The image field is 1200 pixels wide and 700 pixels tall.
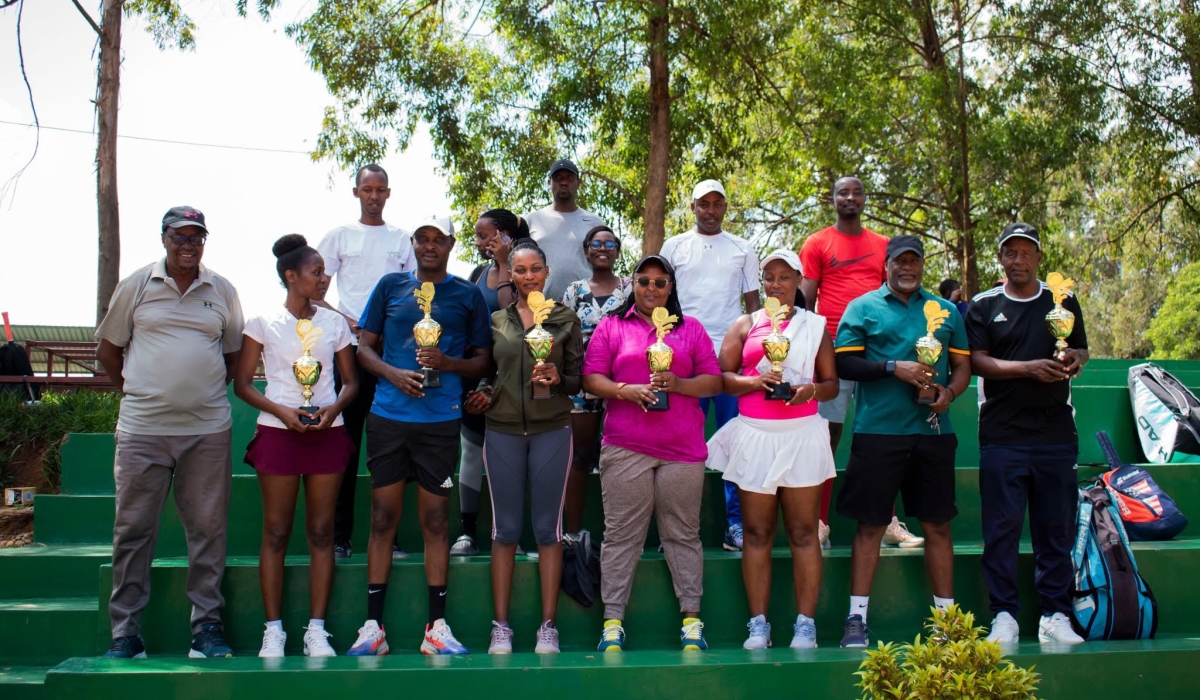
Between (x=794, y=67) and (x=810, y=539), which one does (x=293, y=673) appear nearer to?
(x=810, y=539)

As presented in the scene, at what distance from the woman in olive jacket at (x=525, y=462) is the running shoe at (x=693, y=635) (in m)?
0.62

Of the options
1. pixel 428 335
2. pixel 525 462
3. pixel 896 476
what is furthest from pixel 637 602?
pixel 428 335

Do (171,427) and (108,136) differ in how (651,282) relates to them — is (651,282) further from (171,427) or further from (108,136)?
(108,136)

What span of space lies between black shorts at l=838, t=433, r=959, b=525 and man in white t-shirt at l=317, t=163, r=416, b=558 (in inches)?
99.1

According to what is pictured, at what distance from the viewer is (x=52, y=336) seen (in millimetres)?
20703

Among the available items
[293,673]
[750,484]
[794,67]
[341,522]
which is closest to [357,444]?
[341,522]

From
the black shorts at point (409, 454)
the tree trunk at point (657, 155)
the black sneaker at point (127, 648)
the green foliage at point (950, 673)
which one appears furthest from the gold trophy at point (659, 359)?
the tree trunk at point (657, 155)

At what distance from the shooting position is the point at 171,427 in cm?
458

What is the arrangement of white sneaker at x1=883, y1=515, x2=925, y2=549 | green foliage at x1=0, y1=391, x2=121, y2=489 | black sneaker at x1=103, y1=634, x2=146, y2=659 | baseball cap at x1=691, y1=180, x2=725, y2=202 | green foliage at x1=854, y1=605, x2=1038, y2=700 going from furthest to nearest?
green foliage at x1=0, y1=391, x2=121, y2=489
baseball cap at x1=691, y1=180, x2=725, y2=202
white sneaker at x1=883, y1=515, x2=925, y2=549
black sneaker at x1=103, y1=634, x2=146, y2=659
green foliage at x1=854, y1=605, x2=1038, y2=700

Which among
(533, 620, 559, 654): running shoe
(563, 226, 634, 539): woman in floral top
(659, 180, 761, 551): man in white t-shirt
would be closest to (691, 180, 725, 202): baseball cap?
(659, 180, 761, 551): man in white t-shirt

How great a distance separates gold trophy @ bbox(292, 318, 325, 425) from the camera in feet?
14.9

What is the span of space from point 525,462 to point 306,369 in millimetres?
1129

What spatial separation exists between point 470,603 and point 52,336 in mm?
19386

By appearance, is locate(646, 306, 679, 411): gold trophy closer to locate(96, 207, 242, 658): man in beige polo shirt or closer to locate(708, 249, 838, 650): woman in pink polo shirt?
locate(708, 249, 838, 650): woman in pink polo shirt
